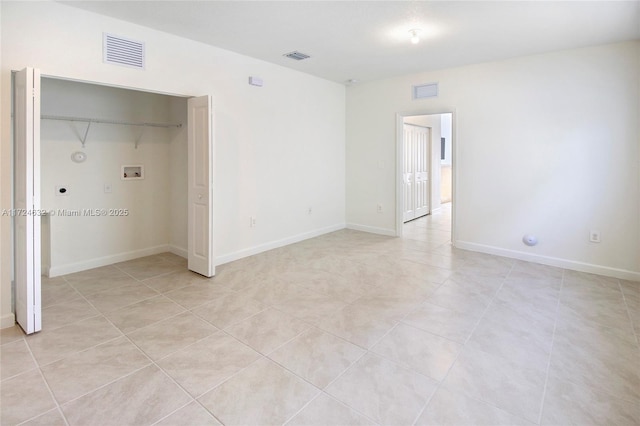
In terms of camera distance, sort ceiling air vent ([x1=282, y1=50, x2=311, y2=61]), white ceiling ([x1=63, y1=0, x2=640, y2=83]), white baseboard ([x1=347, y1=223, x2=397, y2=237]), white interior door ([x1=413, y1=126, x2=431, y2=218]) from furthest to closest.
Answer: white interior door ([x1=413, y1=126, x2=431, y2=218])
white baseboard ([x1=347, y1=223, x2=397, y2=237])
ceiling air vent ([x1=282, y1=50, x2=311, y2=61])
white ceiling ([x1=63, y1=0, x2=640, y2=83])

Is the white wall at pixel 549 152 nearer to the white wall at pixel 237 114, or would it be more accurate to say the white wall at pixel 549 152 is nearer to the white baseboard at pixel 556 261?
the white baseboard at pixel 556 261

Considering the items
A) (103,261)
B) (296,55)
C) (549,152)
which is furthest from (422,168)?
(103,261)

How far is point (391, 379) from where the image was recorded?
217cm

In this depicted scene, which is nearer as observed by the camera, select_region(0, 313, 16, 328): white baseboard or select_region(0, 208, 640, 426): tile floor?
select_region(0, 208, 640, 426): tile floor

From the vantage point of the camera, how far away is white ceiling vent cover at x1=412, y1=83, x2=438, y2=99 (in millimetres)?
5285

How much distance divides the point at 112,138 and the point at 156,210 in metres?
1.11

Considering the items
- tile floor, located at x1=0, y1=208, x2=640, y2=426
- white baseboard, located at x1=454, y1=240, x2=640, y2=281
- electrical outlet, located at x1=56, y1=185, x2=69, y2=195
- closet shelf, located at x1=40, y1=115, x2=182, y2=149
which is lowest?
tile floor, located at x1=0, y1=208, x2=640, y2=426

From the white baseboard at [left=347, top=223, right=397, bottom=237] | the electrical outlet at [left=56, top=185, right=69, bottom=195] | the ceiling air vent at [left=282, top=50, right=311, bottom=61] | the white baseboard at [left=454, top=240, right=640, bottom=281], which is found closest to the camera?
the white baseboard at [left=454, top=240, right=640, bottom=281]

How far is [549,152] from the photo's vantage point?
4398mm

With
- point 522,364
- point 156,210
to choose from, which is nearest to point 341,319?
point 522,364

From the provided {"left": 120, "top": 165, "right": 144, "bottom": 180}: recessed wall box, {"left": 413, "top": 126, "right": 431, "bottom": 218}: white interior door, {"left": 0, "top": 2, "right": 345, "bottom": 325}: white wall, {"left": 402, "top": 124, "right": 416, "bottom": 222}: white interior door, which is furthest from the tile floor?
{"left": 413, "top": 126, "right": 431, "bottom": 218}: white interior door

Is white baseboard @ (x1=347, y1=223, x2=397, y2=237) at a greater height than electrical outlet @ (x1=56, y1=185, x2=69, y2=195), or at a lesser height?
lesser

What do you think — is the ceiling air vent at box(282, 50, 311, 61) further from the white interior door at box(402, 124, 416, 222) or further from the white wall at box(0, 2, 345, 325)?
the white interior door at box(402, 124, 416, 222)

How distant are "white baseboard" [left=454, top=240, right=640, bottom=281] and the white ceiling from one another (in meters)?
2.56
